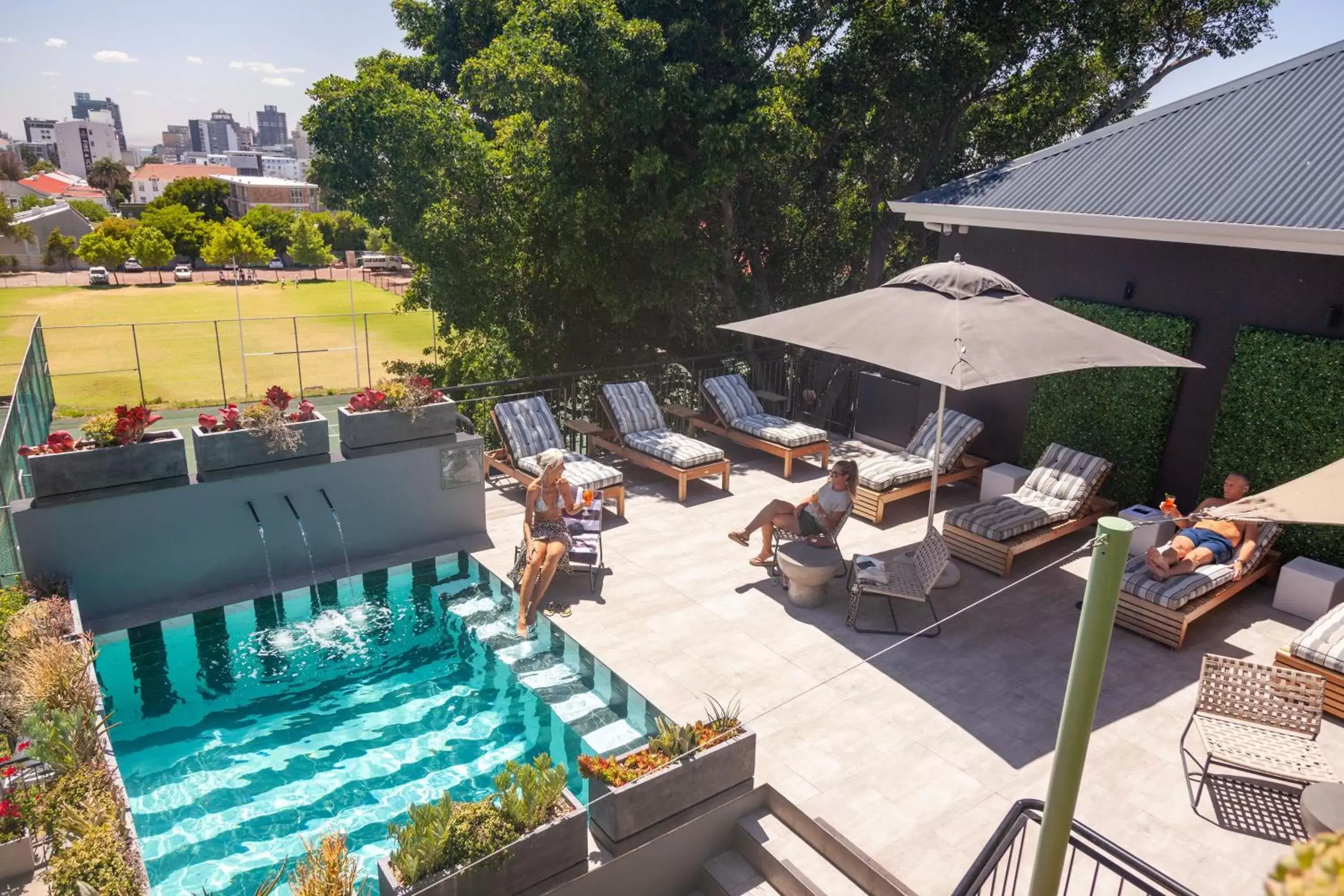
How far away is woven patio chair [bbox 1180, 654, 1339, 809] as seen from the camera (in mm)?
5434

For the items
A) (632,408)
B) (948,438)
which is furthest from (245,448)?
(948,438)

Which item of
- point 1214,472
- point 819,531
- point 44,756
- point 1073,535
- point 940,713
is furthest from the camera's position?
point 1073,535

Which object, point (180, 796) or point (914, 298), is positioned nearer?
point (180, 796)

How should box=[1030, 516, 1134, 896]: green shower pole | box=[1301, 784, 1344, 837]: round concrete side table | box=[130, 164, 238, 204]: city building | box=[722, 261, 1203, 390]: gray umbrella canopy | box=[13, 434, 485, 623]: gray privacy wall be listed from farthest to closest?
1. box=[130, 164, 238, 204]: city building
2. box=[13, 434, 485, 623]: gray privacy wall
3. box=[722, 261, 1203, 390]: gray umbrella canopy
4. box=[1301, 784, 1344, 837]: round concrete side table
5. box=[1030, 516, 1134, 896]: green shower pole

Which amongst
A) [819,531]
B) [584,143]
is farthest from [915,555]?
[584,143]

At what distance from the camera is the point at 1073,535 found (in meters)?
9.78

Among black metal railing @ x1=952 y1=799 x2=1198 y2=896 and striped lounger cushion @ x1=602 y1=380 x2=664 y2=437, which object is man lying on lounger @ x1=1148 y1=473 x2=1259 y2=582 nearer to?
black metal railing @ x1=952 y1=799 x2=1198 y2=896

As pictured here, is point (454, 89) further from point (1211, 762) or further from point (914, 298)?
point (1211, 762)

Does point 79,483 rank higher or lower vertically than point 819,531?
higher

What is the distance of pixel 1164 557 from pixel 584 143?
987 cm

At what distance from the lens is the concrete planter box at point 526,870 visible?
4172mm

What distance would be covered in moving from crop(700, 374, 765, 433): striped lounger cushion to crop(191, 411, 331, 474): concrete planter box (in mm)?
5179

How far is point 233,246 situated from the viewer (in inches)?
2382

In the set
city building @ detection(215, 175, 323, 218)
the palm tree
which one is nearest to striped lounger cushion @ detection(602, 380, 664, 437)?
city building @ detection(215, 175, 323, 218)
